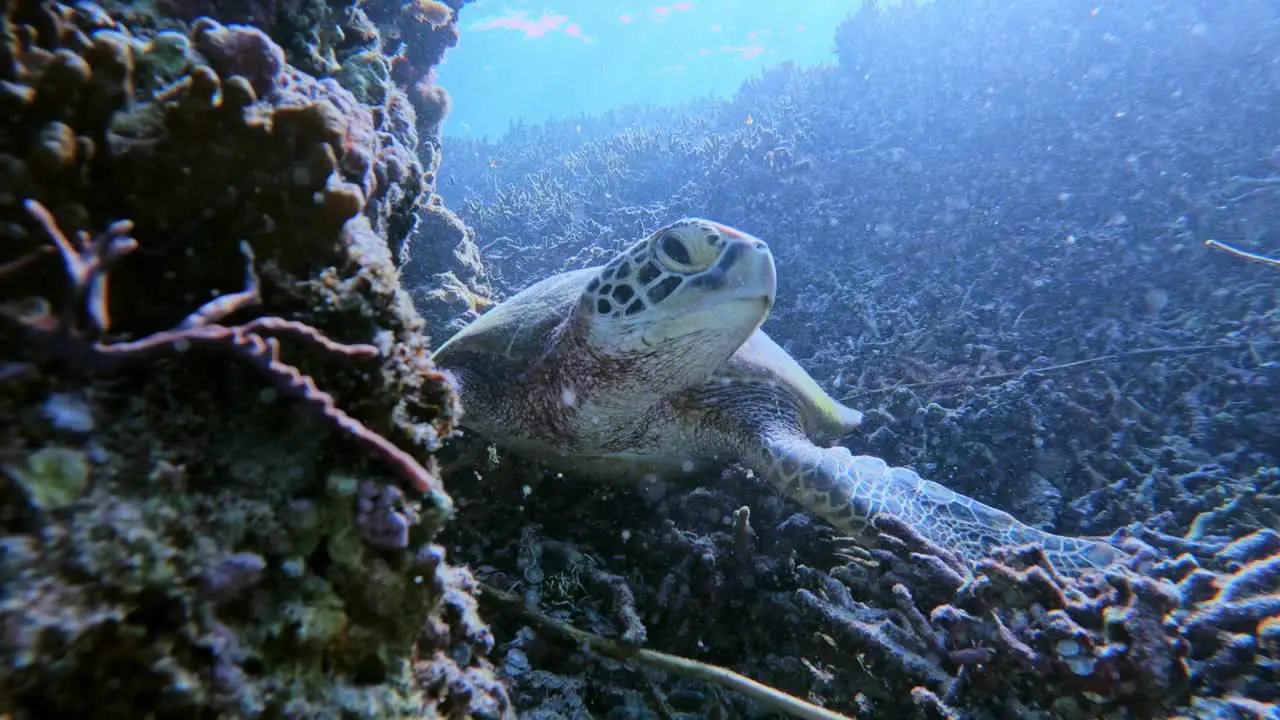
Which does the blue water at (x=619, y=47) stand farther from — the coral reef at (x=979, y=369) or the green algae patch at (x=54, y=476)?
the green algae patch at (x=54, y=476)

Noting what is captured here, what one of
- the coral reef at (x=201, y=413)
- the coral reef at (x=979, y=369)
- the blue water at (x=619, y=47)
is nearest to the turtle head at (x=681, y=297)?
the coral reef at (x=979, y=369)

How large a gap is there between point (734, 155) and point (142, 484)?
7.98 metres

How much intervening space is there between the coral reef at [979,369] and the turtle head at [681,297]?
0.70m

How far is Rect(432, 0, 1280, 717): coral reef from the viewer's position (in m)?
1.54

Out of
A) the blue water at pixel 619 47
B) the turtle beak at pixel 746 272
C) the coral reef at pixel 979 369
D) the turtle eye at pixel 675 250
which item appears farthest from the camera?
the blue water at pixel 619 47

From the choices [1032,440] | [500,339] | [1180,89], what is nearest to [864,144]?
[1180,89]

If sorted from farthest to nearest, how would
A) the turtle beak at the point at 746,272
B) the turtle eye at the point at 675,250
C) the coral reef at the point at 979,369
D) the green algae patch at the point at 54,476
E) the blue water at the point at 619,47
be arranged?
the blue water at the point at 619,47, the turtle eye at the point at 675,250, the turtle beak at the point at 746,272, the coral reef at the point at 979,369, the green algae patch at the point at 54,476

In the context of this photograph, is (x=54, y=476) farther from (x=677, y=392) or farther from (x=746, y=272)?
(x=677, y=392)

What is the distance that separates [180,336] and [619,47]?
47762 millimetres

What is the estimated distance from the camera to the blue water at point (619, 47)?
32.6m

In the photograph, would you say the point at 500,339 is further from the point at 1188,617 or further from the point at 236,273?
the point at 1188,617

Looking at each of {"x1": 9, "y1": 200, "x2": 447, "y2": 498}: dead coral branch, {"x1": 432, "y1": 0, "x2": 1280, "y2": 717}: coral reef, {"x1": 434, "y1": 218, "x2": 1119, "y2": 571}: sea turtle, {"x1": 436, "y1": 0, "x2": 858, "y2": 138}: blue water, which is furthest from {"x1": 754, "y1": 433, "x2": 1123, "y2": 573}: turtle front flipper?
{"x1": 436, "y1": 0, "x2": 858, "y2": 138}: blue water

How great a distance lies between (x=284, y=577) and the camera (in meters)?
0.81

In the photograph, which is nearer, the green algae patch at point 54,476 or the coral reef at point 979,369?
the green algae patch at point 54,476
